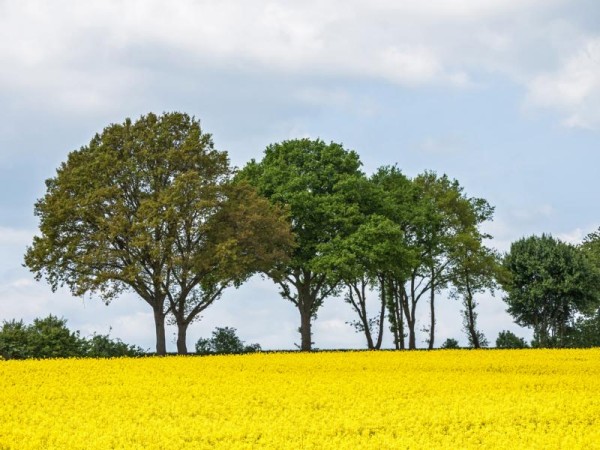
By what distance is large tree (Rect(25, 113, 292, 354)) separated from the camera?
1922 inches

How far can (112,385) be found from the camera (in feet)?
80.6

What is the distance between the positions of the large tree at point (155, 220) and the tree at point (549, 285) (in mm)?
31006

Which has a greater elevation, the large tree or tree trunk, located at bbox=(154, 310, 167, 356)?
the large tree

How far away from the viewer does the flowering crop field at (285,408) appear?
15328 millimetres

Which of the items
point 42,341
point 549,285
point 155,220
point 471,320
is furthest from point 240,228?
point 549,285

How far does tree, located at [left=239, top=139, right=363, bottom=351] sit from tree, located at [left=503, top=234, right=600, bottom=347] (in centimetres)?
2217

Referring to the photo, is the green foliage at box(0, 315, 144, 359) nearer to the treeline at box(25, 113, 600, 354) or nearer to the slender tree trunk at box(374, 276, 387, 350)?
the treeline at box(25, 113, 600, 354)

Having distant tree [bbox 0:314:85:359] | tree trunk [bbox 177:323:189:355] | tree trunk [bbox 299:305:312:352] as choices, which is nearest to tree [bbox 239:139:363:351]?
tree trunk [bbox 299:305:312:352]

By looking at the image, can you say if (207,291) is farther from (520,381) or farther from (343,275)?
(520,381)

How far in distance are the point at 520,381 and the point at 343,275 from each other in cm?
2810

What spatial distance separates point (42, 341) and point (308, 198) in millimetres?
22494

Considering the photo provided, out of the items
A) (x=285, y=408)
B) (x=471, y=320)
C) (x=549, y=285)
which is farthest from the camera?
(x=549, y=285)

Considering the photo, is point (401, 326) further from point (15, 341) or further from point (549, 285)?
point (15, 341)

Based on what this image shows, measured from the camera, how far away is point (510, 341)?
6378 centimetres
